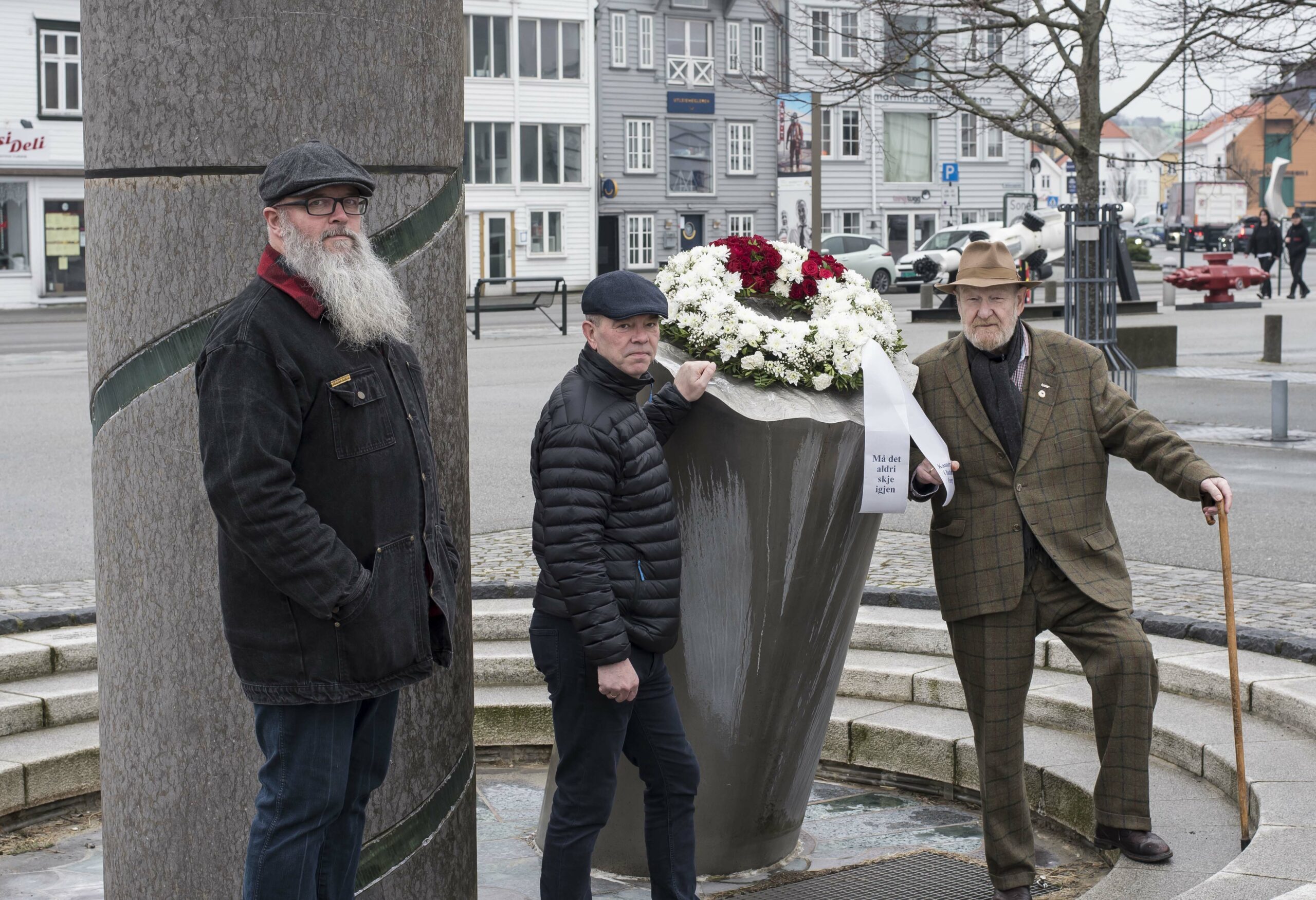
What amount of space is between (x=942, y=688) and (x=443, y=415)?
293 cm

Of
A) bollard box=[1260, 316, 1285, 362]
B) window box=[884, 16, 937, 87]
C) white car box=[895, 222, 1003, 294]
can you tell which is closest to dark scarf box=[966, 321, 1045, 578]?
window box=[884, 16, 937, 87]

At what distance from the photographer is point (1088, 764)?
543 cm

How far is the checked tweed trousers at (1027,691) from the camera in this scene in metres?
4.46

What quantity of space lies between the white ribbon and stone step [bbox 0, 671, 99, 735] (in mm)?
3283

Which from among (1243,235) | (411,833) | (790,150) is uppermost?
(790,150)

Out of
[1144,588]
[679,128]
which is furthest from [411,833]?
[679,128]

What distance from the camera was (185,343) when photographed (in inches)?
145

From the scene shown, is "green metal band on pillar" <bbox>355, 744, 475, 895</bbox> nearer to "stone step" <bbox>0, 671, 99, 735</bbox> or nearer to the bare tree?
"stone step" <bbox>0, 671, 99, 735</bbox>

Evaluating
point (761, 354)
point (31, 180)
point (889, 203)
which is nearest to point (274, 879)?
point (761, 354)

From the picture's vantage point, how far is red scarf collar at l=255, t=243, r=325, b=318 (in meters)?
3.17

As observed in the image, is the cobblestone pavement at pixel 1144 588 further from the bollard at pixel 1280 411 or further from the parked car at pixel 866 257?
the parked car at pixel 866 257

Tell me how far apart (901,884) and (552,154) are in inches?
1757

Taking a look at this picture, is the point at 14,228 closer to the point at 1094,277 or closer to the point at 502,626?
the point at 1094,277

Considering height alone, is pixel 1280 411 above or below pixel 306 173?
below
